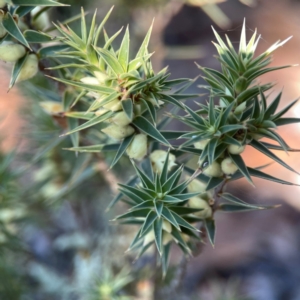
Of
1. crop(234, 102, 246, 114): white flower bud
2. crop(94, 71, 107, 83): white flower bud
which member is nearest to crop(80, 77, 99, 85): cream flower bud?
crop(94, 71, 107, 83): white flower bud

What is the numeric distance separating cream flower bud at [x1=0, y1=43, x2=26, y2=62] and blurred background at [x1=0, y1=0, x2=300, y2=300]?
16cm

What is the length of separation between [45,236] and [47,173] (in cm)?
61

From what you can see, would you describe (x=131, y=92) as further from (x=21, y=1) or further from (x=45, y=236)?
(x=45, y=236)

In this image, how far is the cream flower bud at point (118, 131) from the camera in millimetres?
299

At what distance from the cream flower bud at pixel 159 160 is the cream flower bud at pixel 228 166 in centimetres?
6

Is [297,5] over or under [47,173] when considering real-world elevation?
over

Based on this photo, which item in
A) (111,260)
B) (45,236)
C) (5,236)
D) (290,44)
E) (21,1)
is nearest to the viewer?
(21,1)

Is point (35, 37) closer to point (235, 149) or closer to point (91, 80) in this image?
point (91, 80)

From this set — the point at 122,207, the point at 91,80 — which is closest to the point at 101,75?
the point at 91,80

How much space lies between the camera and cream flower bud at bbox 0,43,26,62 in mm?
297

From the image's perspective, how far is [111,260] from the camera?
0.83 meters

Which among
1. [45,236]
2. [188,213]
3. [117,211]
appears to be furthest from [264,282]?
[188,213]

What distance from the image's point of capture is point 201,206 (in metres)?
0.34

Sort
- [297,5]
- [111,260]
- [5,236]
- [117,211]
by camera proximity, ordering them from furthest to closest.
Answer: [117,211]
[111,260]
[5,236]
[297,5]
